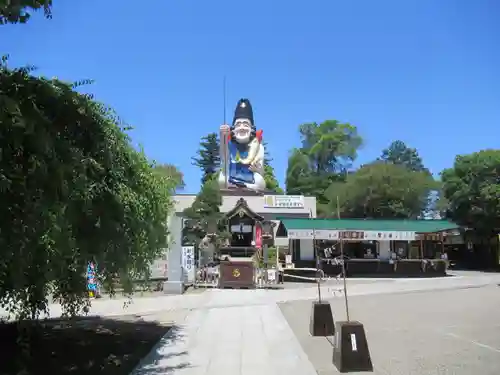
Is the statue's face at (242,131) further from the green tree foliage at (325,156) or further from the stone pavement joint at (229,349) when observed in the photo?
the stone pavement joint at (229,349)

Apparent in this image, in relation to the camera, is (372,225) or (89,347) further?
(372,225)

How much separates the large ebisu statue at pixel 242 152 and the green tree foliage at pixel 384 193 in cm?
955

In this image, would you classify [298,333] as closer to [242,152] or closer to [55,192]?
[55,192]

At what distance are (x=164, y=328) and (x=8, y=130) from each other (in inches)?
321

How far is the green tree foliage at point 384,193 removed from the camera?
54.9m

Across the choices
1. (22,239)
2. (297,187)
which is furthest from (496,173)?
(297,187)

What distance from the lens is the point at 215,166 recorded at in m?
86.4

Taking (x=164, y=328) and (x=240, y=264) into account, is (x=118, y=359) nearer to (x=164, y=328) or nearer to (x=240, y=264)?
(x=164, y=328)

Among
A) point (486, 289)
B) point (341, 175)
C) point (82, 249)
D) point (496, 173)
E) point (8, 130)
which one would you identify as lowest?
point (486, 289)

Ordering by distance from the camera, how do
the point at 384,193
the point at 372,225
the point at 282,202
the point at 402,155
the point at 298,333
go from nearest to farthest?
the point at 298,333 → the point at 372,225 → the point at 282,202 → the point at 384,193 → the point at 402,155

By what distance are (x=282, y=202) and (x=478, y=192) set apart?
18.6 m

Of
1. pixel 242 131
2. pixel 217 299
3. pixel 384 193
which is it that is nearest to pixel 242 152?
pixel 242 131

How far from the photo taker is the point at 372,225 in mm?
33688

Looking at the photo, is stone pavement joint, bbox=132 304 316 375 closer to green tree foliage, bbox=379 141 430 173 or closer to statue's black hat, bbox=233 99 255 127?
statue's black hat, bbox=233 99 255 127
